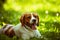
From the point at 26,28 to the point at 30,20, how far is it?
0.26ft

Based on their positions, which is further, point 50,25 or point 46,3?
point 46,3

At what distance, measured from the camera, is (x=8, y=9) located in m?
1.75

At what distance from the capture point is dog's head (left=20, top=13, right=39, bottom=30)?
4.86 ft

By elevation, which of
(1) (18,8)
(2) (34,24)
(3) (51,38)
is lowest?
(3) (51,38)

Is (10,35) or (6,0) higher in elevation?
(6,0)

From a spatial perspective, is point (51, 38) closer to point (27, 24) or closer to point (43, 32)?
point (43, 32)

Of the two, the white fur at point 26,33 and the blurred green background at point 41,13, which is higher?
the blurred green background at point 41,13

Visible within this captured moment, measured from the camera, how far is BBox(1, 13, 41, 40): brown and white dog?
1.49m

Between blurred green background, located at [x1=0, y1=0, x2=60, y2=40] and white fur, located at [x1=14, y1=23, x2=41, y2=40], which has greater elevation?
blurred green background, located at [x1=0, y1=0, x2=60, y2=40]

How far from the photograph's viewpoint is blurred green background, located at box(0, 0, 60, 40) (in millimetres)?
1564

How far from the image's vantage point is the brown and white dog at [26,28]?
1.49m

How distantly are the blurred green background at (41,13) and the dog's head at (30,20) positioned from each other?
0.08 meters

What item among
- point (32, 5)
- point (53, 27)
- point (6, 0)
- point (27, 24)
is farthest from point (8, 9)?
point (53, 27)

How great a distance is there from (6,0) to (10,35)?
36 centimetres
